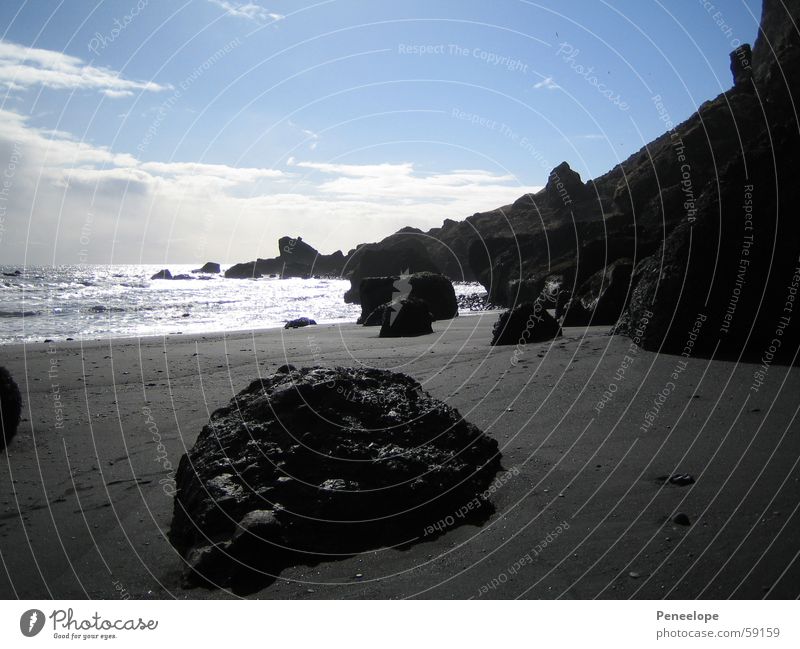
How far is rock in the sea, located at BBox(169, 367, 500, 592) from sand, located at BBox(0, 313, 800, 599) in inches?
5.9

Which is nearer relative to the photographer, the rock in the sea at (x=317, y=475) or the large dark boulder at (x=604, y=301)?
the rock in the sea at (x=317, y=475)

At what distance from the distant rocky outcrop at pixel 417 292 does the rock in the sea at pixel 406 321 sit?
7.14m

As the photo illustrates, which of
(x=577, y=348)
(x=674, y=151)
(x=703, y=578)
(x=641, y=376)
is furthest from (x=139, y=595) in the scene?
(x=674, y=151)

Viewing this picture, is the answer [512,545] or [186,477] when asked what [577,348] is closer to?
[512,545]

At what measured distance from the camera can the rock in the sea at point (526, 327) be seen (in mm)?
10078

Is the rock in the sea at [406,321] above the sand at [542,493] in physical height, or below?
above

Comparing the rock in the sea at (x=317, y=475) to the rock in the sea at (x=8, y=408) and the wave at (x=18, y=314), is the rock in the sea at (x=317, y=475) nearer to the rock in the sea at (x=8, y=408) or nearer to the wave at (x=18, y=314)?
the rock in the sea at (x=8, y=408)

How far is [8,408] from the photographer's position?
20.0ft

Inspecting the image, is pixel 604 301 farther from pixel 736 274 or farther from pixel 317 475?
pixel 317 475

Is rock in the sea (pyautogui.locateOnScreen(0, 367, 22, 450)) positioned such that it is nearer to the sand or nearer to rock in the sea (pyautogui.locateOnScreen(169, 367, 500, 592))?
the sand

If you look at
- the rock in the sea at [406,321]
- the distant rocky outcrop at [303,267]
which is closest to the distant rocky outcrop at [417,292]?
the rock in the sea at [406,321]

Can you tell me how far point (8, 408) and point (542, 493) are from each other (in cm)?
521
